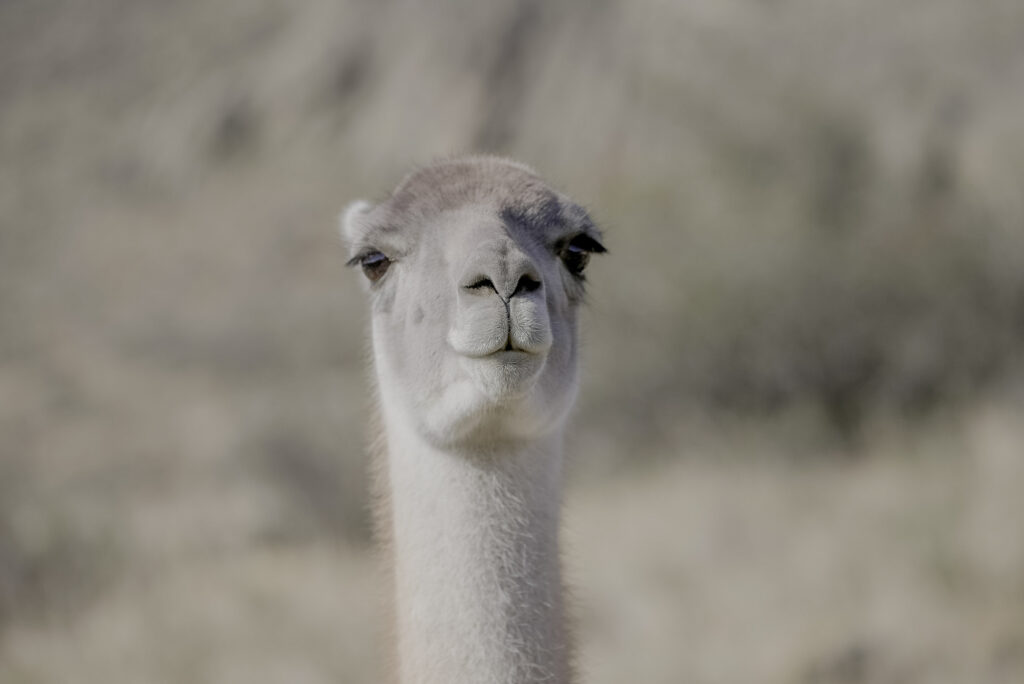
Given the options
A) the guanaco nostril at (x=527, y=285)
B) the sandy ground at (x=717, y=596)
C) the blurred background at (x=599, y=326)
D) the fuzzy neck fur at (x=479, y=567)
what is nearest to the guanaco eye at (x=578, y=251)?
the guanaco nostril at (x=527, y=285)

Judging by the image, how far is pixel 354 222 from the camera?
3828 mm

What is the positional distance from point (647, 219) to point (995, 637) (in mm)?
7074

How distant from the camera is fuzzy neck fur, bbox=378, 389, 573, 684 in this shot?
3033 millimetres

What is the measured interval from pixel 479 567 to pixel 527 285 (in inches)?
28.0

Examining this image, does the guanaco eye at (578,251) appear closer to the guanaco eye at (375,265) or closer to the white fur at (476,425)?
the white fur at (476,425)

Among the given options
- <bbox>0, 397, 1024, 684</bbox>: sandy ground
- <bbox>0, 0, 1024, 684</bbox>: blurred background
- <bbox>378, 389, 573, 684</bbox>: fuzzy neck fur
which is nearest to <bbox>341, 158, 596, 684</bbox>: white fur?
<bbox>378, 389, 573, 684</bbox>: fuzzy neck fur

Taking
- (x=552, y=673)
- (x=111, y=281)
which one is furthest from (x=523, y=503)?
(x=111, y=281)

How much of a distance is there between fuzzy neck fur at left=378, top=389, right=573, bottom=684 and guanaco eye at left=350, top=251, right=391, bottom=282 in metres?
0.43

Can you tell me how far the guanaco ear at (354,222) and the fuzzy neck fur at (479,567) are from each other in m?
0.65

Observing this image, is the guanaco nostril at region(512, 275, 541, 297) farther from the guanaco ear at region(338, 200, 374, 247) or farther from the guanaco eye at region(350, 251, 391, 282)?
the guanaco ear at region(338, 200, 374, 247)

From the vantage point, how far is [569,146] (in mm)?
14516

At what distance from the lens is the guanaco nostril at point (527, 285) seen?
2999 mm

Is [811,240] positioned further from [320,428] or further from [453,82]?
[320,428]

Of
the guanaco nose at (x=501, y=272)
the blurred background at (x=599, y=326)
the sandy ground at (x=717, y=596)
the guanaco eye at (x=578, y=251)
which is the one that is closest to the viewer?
the guanaco nose at (x=501, y=272)
